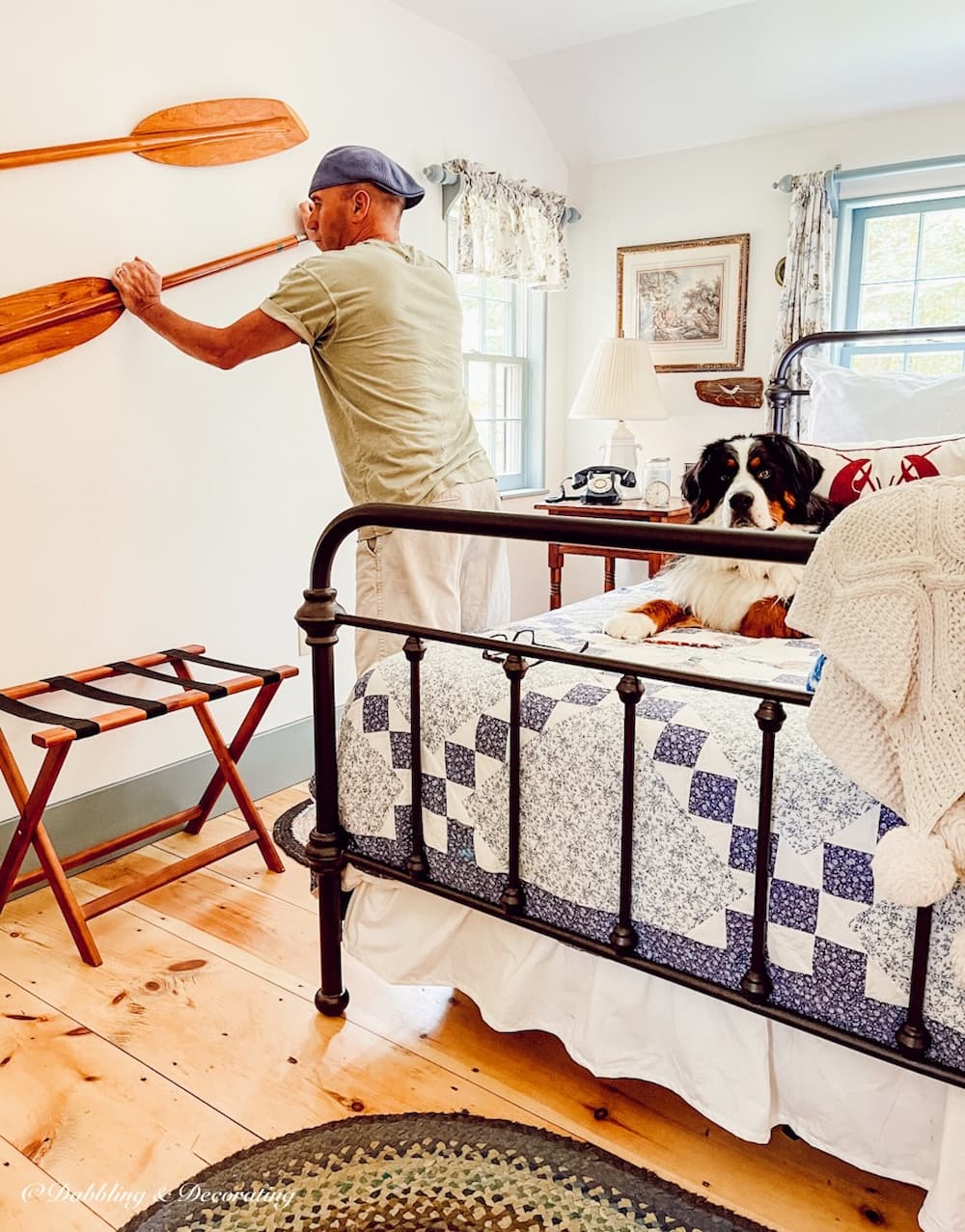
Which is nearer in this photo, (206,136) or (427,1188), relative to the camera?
(427,1188)

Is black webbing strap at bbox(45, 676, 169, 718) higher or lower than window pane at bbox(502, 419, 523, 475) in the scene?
lower

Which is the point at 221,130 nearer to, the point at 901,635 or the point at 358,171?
the point at 358,171

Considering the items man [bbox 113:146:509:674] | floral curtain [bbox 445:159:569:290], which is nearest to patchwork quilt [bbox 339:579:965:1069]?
man [bbox 113:146:509:674]

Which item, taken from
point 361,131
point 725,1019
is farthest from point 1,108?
point 725,1019

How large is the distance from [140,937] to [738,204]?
3460 millimetres

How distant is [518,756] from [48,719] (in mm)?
1086

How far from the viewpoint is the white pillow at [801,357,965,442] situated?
2693mm

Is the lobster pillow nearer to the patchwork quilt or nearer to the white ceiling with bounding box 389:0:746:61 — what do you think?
the patchwork quilt

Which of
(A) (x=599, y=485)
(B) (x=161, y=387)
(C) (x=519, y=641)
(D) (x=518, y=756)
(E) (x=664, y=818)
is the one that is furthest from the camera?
(A) (x=599, y=485)

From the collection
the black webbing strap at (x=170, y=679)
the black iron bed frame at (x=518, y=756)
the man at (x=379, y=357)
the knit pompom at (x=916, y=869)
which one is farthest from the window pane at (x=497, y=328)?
the knit pompom at (x=916, y=869)

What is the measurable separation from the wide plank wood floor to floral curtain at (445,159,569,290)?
8.35 ft

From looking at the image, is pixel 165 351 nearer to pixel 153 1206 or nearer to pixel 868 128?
pixel 153 1206

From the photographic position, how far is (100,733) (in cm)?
226

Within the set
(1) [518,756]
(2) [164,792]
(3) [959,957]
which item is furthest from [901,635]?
(2) [164,792]
